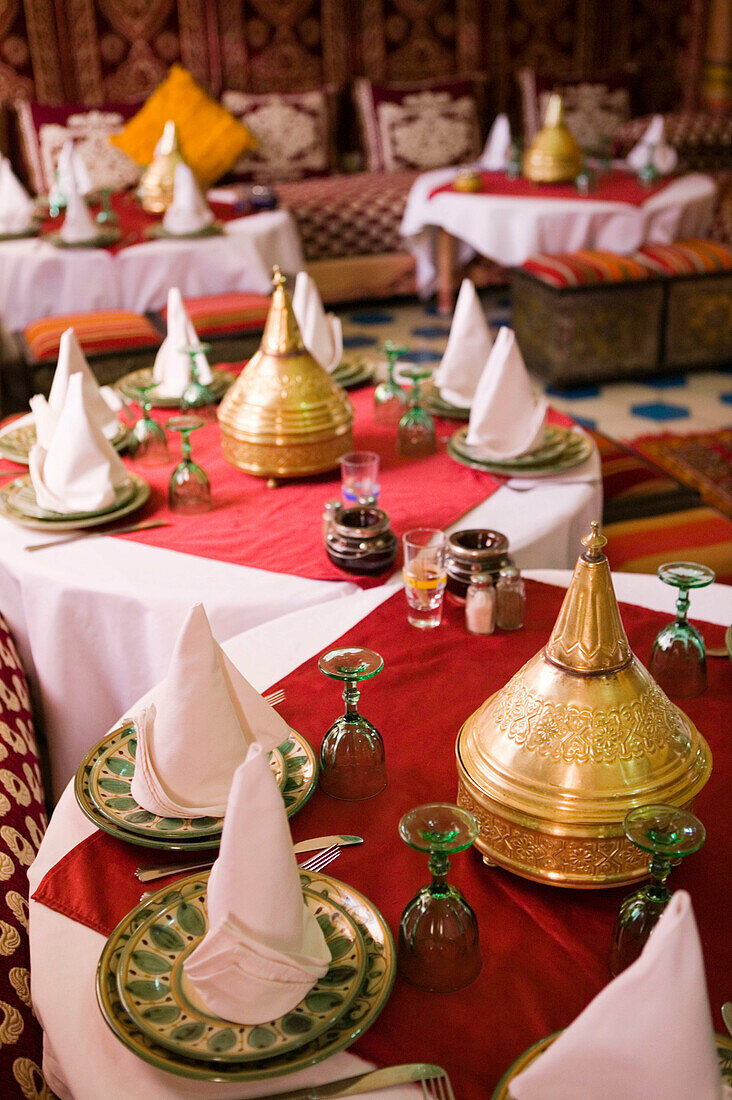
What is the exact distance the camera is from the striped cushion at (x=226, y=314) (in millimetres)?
3865

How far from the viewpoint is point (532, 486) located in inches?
87.0

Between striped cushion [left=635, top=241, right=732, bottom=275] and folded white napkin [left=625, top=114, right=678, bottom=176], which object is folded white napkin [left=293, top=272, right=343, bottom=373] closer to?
striped cushion [left=635, top=241, right=732, bottom=275]

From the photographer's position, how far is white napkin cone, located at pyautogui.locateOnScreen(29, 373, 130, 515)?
2086 mm

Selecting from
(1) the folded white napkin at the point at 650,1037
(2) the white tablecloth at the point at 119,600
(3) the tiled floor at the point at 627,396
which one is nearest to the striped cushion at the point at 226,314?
(3) the tiled floor at the point at 627,396

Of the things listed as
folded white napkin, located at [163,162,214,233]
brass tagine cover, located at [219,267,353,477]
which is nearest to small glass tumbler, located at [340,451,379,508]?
→ brass tagine cover, located at [219,267,353,477]

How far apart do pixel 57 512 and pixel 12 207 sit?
2.95 m

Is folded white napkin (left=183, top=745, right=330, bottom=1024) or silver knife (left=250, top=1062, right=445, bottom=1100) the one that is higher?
folded white napkin (left=183, top=745, right=330, bottom=1024)

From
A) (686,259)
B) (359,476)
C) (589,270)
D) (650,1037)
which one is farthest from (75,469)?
(686,259)

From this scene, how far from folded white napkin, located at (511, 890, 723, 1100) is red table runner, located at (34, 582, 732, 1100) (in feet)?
0.45

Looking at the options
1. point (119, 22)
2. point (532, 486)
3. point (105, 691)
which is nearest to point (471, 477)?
point (532, 486)

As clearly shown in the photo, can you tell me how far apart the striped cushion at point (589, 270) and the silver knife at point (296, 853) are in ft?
13.0

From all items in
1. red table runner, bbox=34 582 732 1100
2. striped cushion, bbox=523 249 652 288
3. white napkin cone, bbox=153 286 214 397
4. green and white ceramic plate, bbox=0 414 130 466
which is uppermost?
white napkin cone, bbox=153 286 214 397

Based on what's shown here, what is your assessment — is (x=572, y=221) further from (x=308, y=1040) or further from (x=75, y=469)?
(x=308, y=1040)

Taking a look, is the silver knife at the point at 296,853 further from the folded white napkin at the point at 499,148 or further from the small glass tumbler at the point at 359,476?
the folded white napkin at the point at 499,148
